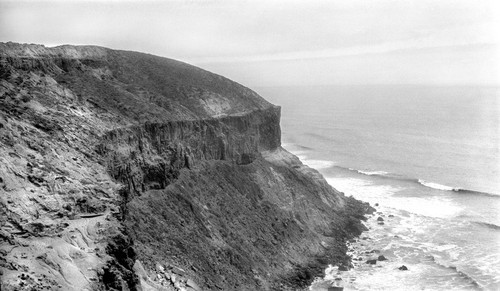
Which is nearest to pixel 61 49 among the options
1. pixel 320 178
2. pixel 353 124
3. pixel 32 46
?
pixel 32 46

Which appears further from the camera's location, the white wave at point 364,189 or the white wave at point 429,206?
the white wave at point 364,189

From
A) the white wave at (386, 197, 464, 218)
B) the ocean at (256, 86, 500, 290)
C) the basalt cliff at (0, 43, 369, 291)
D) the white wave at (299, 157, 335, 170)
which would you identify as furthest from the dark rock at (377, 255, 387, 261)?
the white wave at (299, 157, 335, 170)

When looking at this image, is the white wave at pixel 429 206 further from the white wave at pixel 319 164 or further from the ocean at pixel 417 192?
the white wave at pixel 319 164

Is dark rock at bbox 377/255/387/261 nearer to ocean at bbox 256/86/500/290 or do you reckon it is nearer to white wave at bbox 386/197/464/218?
ocean at bbox 256/86/500/290

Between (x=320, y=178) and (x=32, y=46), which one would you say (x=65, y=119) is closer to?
(x=32, y=46)

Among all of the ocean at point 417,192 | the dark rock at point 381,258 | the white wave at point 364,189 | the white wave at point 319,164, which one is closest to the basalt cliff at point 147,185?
the dark rock at point 381,258

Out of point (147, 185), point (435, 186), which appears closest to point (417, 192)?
point (435, 186)

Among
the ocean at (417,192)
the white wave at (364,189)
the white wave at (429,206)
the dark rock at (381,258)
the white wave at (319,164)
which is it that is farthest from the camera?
the white wave at (319,164)
